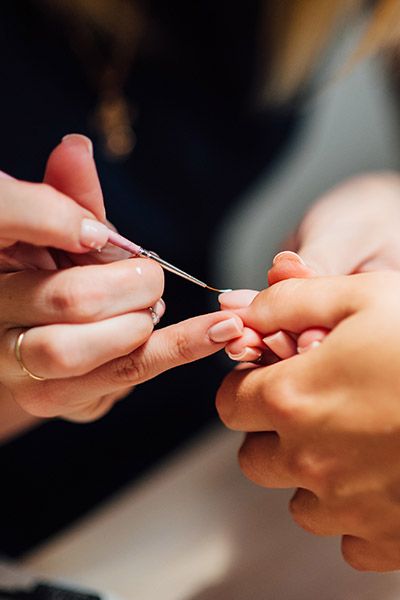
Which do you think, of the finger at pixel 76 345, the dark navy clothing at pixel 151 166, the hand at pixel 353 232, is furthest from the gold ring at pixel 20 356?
the dark navy clothing at pixel 151 166

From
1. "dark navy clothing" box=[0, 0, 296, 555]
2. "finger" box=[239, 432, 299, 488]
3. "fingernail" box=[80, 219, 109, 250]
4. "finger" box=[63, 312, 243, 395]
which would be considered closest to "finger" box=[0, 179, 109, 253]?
"fingernail" box=[80, 219, 109, 250]

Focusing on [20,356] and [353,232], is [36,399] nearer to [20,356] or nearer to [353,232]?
[20,356]

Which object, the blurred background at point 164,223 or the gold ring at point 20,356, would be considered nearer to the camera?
the gold ring at point 20,356

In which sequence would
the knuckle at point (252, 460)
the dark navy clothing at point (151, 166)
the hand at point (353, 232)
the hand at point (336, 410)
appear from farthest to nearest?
the dark navy clothing at point (151, 166), the hand at point (353, 232), the knuckle at point (252, 460), the hand at point (336, 410)

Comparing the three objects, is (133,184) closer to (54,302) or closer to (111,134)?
(111,134)

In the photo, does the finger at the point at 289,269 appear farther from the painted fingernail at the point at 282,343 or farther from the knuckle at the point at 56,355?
the knuckle at the point at 56,355

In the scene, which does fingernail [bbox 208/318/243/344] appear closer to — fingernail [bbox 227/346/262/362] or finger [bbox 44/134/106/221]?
fingernail [bbox 227/346/262/362]

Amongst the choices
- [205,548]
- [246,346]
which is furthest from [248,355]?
[205,548]
